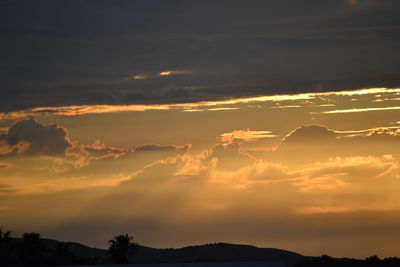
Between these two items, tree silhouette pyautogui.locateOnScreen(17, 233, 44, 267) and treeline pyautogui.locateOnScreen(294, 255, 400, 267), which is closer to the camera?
tree silhouette pyautogui.locateOnScreen(17, 233, 44, 267)

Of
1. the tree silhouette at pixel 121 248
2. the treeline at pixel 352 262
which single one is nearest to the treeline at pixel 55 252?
the tree silhouette at pixel 121 248

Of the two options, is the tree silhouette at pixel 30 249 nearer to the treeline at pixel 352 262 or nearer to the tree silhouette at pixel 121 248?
the tree silhouette at pixel 121 248

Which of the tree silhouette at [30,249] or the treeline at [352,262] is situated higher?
the treeline at [352,262]

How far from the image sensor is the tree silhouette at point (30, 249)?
122 meters

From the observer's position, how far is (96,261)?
127m

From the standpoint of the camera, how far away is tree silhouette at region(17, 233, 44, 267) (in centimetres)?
12156

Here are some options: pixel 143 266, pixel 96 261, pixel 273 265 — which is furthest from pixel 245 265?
pixel 96 261

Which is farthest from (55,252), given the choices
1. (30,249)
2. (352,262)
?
(352,262)

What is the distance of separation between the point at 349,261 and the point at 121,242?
5222 cm

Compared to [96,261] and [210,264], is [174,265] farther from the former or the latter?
[96,261]

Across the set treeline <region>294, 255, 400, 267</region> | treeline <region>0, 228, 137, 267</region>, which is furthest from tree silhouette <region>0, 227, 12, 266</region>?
treeline <region>294, 255, 400, 267</region>

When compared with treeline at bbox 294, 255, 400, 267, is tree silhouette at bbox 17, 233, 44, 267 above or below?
below

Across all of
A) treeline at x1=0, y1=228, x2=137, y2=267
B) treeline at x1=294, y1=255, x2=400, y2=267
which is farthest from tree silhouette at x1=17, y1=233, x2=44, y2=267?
treeline at x1=294, y1=255, x2=400, y2=267

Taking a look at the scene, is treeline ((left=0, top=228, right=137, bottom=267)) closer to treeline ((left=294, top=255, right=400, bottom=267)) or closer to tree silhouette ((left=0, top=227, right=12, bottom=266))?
tree silhouette ((left=0, top=227, right=12, bottom=266))
